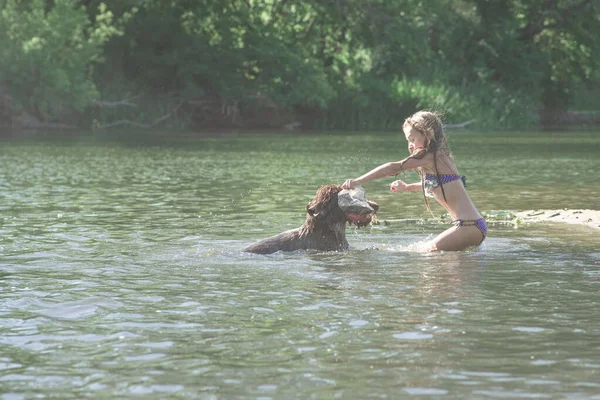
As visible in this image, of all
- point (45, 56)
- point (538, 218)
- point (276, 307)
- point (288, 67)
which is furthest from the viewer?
point (288, 67)

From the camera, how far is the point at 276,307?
8.34m

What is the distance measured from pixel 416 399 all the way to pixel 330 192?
18.2ft

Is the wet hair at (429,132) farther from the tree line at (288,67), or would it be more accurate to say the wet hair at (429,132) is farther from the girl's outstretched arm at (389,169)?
the tree line at (288,67)

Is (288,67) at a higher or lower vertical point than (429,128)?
higher

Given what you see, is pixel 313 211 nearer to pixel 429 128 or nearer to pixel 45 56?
pixel 429 128

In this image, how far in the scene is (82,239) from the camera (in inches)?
502

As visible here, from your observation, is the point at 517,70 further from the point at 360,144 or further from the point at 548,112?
the point at 360,144

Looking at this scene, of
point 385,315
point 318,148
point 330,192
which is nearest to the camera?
point 385,315

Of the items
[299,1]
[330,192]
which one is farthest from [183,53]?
[330,192]

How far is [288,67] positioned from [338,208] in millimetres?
45867

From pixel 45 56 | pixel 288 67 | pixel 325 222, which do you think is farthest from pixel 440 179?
pixel 288 67

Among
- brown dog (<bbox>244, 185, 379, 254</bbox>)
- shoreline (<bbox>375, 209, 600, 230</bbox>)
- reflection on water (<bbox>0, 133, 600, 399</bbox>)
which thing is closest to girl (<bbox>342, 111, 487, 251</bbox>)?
reflection on water (<bbox>0, 133, 600, 399</bbox>)

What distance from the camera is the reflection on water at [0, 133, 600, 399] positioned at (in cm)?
622

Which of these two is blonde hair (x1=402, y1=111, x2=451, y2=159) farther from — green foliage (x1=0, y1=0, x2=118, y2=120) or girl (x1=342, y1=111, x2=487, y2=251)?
green foliage (x1=0, y1=0, x2=118, y2=120)
